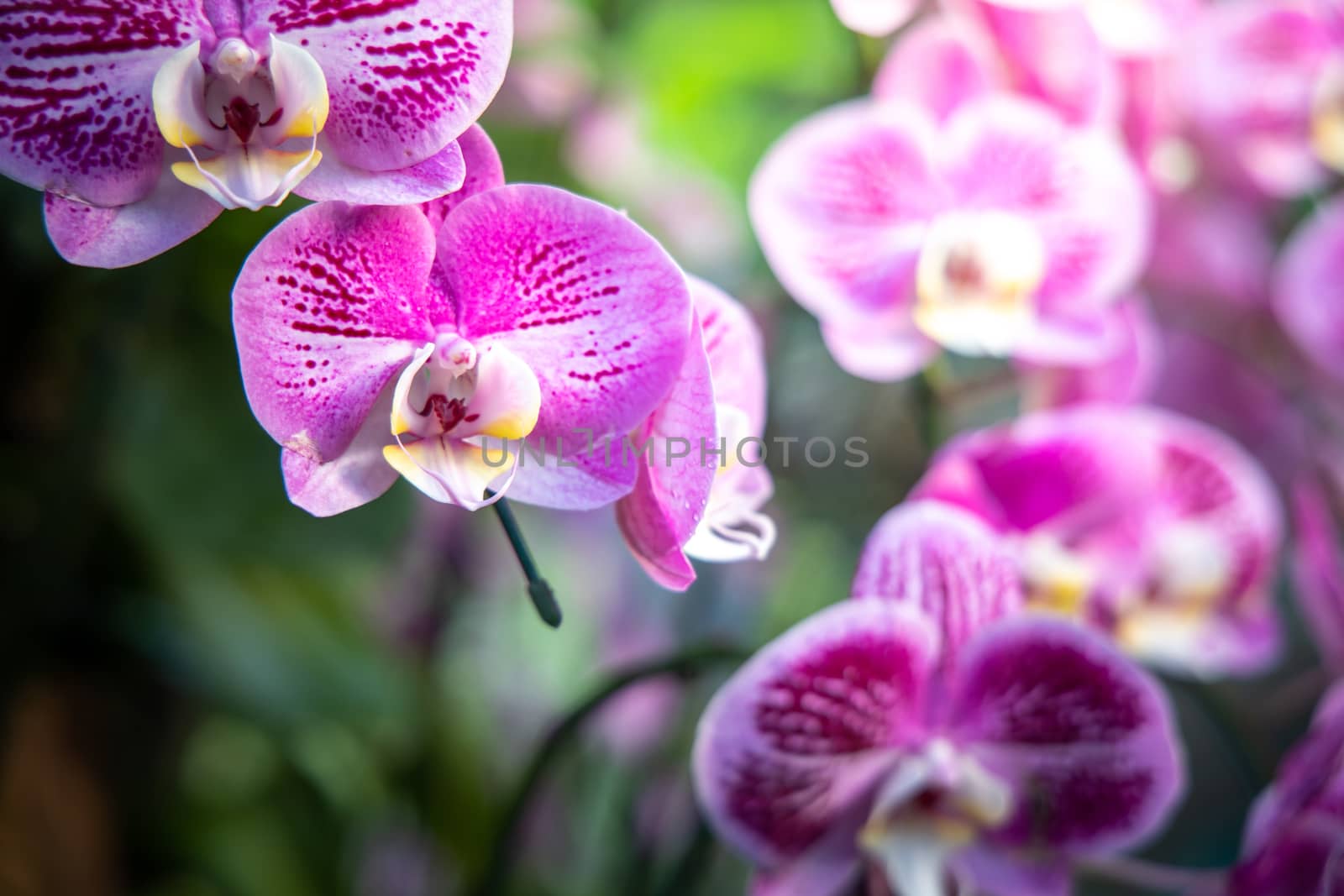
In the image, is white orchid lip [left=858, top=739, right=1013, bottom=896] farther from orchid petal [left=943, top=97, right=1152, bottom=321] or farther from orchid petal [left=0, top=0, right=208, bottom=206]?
orchid petal [left=0, top=0, right=208, bottom=206]

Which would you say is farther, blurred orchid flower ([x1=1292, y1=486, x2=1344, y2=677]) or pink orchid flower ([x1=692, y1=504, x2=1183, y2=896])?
blurred orchid flower ([x1=1292, y1=486, x2=1344, y2=677])

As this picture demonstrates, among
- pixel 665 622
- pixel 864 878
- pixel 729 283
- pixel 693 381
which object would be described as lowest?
pixel 665 622

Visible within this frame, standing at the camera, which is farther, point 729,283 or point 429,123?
point 729,283

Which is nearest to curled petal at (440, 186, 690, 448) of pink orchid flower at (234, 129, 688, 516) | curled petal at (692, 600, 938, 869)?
pink orchid flower at (234, 129, 688, 516)

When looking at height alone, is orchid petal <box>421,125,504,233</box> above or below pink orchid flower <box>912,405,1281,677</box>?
above

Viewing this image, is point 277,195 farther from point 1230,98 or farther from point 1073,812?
point 1230,98

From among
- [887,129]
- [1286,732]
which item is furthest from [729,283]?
[1286,732]
